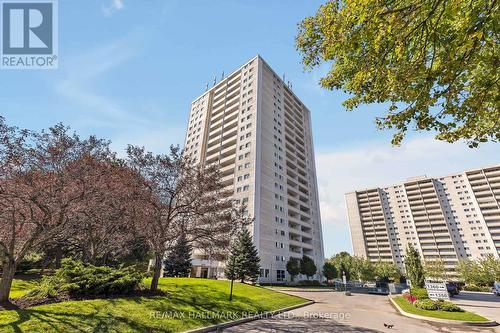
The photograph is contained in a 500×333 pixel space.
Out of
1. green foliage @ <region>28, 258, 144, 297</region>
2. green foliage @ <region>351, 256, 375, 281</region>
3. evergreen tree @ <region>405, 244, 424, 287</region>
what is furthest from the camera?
green foliage @ <region>351, 256, 375, 281</region>

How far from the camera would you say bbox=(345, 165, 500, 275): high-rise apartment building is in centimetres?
8769

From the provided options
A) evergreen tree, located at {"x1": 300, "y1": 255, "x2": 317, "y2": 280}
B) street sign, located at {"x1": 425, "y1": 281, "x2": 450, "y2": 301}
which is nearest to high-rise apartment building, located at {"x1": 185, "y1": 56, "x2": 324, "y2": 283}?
evergreen tree, located at {"x1": 300, "y1": 255, "x2": 317, "y2": 280}

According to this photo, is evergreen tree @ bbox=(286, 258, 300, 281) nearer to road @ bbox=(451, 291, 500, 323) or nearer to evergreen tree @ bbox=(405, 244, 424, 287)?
evergreen tree @ bbox=(405, 244, 424, 287)

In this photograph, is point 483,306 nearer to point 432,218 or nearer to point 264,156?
point 264,156

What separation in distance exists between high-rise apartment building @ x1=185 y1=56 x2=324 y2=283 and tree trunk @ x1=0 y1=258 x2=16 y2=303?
115 ft

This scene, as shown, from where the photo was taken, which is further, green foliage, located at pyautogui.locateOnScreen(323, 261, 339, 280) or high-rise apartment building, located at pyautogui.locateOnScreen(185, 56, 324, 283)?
green foliage, located at pyautogui.locateOnScreen(323, 261, 339, 280)

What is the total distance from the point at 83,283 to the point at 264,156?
42906 millimetres

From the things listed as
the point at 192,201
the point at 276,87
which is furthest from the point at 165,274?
the point at 276,87

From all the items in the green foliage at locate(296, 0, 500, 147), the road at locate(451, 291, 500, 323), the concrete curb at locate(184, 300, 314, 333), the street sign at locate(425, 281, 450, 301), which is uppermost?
the green foliage at locate(296, 0, 500, 147)

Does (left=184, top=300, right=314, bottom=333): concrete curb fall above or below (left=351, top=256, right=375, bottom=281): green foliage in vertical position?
below

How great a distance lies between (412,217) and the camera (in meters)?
104

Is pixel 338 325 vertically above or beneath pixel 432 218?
beneath

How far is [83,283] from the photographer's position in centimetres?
1280

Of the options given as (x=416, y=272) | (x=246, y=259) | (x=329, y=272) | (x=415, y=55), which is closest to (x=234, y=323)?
(x=415, y=55)
